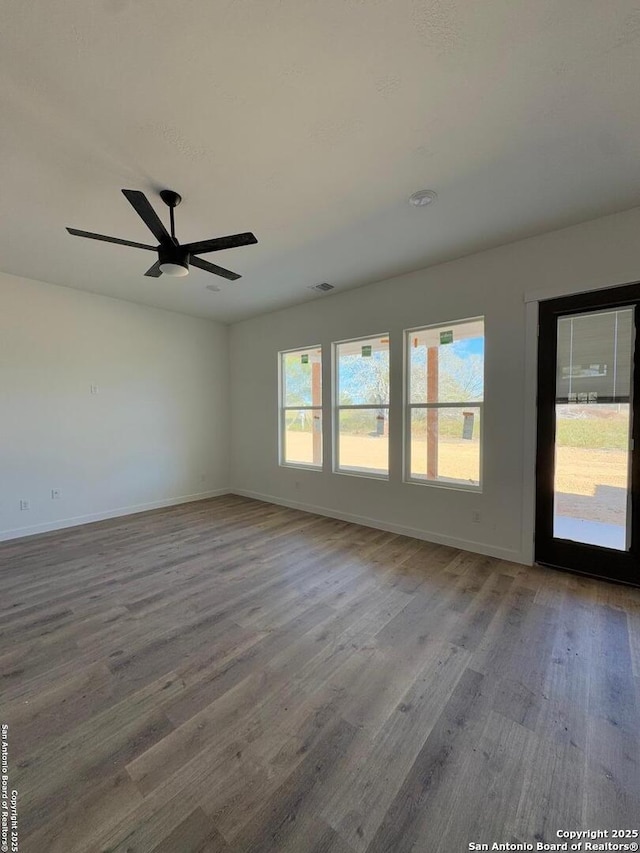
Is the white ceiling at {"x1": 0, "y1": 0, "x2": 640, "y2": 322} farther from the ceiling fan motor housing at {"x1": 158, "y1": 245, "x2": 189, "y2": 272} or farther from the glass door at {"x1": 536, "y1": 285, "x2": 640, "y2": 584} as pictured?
the glass door at {"x1": 536, "y1": 285, "x2": 640, "y2": 584}

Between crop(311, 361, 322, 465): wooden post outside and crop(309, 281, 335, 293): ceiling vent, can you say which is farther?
crop(311, 361, 322, 465): wooden post outside

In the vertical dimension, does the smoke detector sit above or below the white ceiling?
below

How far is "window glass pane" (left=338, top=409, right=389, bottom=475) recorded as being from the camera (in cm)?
430

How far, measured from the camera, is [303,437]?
527 cm

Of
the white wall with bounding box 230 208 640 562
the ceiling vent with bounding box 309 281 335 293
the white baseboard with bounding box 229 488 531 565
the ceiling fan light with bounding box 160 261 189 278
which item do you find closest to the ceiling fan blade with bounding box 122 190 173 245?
the ceiling fan light with bounding box 160 261 189 278

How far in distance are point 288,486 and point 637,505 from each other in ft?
13.2

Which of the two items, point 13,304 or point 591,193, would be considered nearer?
point 591,193

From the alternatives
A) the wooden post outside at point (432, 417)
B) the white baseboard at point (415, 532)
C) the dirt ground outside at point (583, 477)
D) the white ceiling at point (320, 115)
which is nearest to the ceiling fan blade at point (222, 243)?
the white ceiling at point (320, 115)

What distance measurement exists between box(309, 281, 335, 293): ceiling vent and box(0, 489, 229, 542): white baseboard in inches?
151

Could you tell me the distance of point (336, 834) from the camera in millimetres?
1151

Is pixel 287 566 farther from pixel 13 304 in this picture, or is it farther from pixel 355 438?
pixel 13 304

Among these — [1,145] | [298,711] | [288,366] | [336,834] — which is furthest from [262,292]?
[336,834]

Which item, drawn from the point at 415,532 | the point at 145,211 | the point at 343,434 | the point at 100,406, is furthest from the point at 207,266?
the point at 415,532

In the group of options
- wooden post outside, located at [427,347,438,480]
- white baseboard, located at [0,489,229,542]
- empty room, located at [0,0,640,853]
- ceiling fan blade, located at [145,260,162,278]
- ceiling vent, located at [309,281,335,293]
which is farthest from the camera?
ceiling vent, located at [309,281,335,293]
